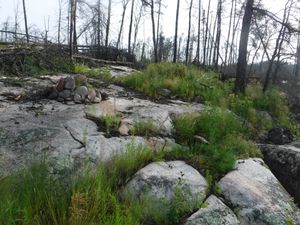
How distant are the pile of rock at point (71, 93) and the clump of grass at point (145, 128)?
1135mm

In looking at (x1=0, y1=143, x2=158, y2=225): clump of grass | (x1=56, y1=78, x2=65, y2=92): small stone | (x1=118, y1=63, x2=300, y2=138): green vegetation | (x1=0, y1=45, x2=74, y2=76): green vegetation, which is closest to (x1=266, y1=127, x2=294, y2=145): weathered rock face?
A: (x1=118, y1=63, x2=300, y2=138): green vegetation

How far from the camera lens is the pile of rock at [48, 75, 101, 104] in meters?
6.54

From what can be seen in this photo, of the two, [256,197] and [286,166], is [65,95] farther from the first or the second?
[286,166]

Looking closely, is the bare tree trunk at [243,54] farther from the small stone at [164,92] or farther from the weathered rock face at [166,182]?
the weathered rock face at [166,182]

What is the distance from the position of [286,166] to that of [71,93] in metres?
3.52

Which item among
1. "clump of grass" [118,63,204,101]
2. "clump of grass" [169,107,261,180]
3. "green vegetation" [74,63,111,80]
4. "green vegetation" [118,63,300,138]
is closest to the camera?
"clump of grass" [169,107,261,180]

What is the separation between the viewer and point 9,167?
4.25 m

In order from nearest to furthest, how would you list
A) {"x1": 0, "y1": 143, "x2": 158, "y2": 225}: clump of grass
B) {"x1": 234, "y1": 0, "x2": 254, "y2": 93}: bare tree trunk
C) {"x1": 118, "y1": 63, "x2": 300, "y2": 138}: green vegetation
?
1. {"x1": 0, "y1": 143, "x2": 158, "y2": 225}: clump of grass
2. {"x1": 118, "y1": 63, "x2": 300, "y2": 138}: green vegetation
3. {"x1": 234, "y1": 0, "x2": 254, "y2": 93}: bare tree trunk

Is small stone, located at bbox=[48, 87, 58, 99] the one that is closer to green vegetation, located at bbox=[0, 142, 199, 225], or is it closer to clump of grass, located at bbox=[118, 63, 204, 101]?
clump of grass, located at bbox=[118, 63, 204, 101]

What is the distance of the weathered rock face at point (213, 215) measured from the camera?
406cm

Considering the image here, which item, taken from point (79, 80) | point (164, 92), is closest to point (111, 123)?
point (79, 80)

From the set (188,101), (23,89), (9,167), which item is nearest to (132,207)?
(9,167)

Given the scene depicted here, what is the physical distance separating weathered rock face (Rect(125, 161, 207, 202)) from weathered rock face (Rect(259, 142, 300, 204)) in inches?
60.6

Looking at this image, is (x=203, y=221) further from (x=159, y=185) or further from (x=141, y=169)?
(x=141, y=169)
